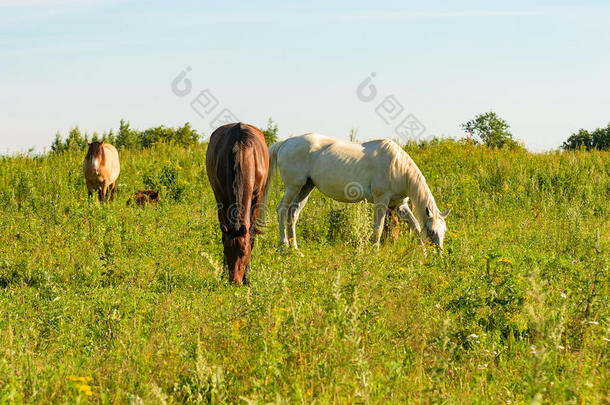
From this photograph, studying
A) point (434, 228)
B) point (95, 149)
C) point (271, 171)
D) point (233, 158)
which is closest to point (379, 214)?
point (434, 228)

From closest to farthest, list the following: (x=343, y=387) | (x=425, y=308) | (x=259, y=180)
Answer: (x=343, y=387) → (x=425, y=308) → (x=259, y=180)

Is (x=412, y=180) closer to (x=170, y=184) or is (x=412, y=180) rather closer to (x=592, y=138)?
(x=170, y=184)

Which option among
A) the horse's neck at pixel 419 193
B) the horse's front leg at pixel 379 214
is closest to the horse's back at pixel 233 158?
the horse's front leg at pixel 379 214

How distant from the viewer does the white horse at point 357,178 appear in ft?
30.4

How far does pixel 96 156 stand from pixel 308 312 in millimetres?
9759

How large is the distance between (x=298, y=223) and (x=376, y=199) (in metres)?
2.01

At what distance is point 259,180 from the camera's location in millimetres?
7879

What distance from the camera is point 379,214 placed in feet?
30.9

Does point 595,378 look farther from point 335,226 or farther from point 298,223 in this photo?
point 298,223

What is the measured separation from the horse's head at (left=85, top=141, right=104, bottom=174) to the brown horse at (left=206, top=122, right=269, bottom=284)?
5.48m

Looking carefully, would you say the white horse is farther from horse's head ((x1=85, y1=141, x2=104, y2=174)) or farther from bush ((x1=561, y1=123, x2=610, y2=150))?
bush ((x1=561, y1=123, x2=610, y2=150))

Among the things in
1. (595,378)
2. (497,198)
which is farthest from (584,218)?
(595,378)

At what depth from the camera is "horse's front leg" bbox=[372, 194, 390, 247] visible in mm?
9363

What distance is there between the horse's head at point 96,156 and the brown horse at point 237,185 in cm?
548
